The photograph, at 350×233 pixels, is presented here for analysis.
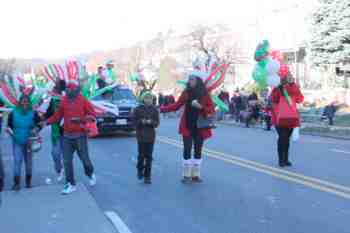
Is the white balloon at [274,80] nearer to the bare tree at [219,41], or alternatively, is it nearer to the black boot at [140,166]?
the black boot at [140,166]

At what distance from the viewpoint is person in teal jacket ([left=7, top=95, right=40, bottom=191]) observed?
845 cm

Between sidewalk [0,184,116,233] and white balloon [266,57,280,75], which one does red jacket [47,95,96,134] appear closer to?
sidewalk [0,184,116,233]

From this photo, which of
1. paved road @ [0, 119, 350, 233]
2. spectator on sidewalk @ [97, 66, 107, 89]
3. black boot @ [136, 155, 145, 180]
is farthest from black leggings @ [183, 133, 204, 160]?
spectator on sidewalk @ [97, 66, 107, 89]

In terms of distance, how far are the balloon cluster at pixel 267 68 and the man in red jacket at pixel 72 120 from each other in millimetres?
3642

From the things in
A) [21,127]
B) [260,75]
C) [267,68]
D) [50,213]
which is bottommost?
[50,213]

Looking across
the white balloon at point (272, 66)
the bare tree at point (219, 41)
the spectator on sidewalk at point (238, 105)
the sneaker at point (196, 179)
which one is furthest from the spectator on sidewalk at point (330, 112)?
the bare tree at point (219, 41)

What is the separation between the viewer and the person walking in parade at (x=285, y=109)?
404 inches

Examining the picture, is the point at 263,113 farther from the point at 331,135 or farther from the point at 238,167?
the point at 238,167

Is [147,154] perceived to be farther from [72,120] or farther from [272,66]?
[272,66]

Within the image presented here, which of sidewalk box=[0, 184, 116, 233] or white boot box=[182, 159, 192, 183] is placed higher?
white boot box=[182, 159, 192, 183]

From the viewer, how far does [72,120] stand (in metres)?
8.12

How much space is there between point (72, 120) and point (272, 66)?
4.12 meters

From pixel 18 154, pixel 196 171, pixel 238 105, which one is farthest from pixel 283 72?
pixel 238 105

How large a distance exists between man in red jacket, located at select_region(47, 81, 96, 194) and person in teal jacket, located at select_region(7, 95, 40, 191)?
1.38ft
